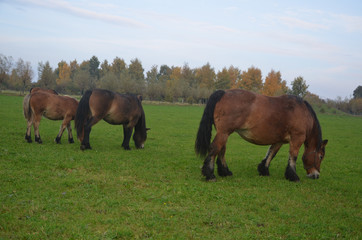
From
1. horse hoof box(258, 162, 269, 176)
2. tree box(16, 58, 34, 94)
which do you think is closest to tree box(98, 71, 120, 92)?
tree box(16, 58, 34, 94)

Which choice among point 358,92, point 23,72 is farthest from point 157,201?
point 358,92

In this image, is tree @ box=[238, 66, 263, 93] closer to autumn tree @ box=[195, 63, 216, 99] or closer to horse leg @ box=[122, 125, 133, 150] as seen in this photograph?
autumn tree @ box=[195, 63, 216, 99]

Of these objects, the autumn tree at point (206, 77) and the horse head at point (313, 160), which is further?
the autumn tree at point (206, 77)

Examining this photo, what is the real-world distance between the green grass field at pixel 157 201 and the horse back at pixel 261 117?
3.95ft

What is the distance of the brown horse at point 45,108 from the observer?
1032 cm

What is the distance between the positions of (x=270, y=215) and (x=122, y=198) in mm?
2652

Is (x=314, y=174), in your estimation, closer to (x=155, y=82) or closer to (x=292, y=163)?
(x=292, y=163)

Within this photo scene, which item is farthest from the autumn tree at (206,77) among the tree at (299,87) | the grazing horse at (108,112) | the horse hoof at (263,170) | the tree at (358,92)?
the horse hoof at (263,170)

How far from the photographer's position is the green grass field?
4.07 meters

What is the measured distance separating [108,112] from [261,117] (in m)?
5.52

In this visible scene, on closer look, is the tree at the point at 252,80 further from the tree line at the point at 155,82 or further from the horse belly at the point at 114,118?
the horse belly at the point at 114,118

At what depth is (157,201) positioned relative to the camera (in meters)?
5.22

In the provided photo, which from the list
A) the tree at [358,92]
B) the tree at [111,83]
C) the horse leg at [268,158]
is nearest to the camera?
the horse leg at [268,158]

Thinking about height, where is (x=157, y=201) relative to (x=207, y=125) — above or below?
below
